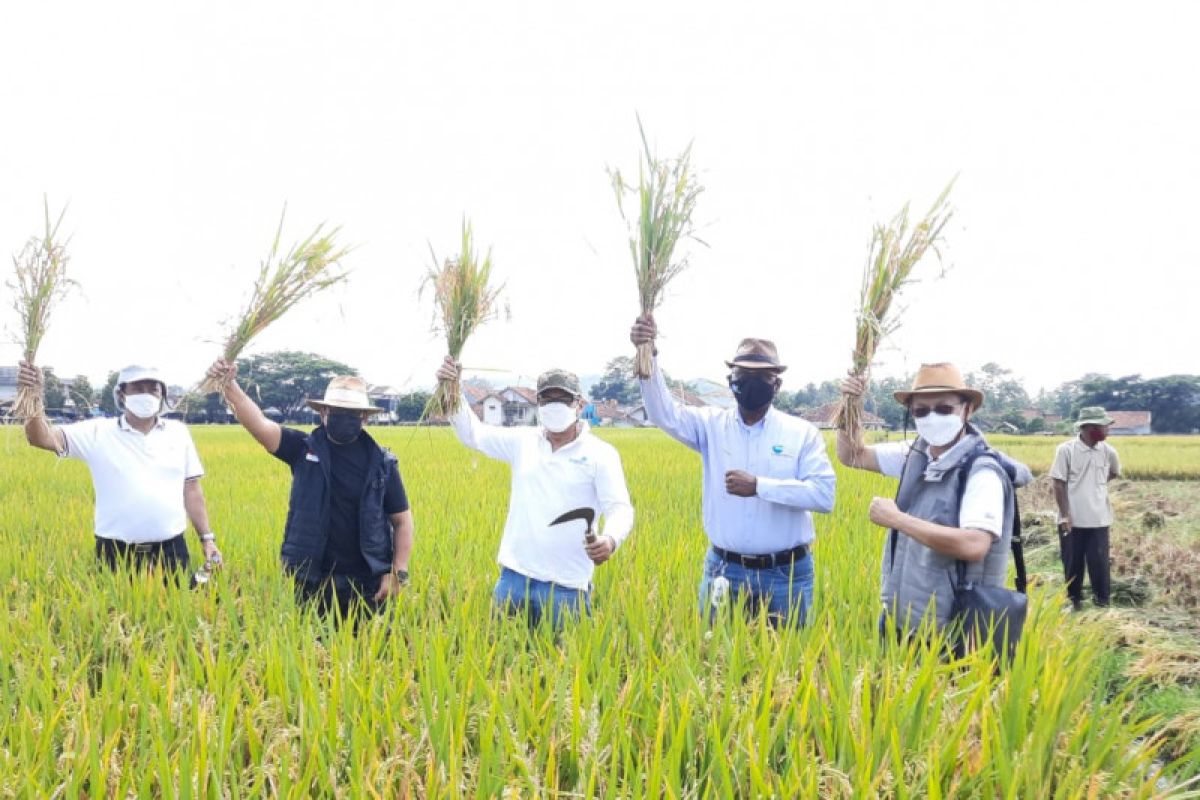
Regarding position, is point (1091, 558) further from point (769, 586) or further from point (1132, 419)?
point (1132, 419)

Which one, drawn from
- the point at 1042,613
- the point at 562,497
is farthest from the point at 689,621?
the point at 1042,613

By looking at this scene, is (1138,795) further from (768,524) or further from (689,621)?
(768,524)

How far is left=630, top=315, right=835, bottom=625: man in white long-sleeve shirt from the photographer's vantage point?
294 centimetres

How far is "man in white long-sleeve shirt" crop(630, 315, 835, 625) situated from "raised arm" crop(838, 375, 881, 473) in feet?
0.31

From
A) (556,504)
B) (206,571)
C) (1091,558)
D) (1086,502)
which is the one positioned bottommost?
(1091,558)

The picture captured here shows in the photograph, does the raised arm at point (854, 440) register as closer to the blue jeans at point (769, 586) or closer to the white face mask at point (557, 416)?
the blue jeans at point (769, 586)

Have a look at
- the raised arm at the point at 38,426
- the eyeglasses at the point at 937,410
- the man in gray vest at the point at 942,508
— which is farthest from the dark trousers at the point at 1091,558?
the raised arm at the point at 38,426

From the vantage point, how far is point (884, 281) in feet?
9.80

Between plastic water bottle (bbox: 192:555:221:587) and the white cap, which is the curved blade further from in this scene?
the white cap

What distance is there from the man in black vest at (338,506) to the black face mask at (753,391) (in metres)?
1.53

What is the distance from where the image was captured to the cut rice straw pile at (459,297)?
3.27 m

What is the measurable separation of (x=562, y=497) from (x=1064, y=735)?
1.73m

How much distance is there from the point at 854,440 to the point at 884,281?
66cm

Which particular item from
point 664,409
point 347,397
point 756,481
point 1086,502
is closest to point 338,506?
point 347,397
